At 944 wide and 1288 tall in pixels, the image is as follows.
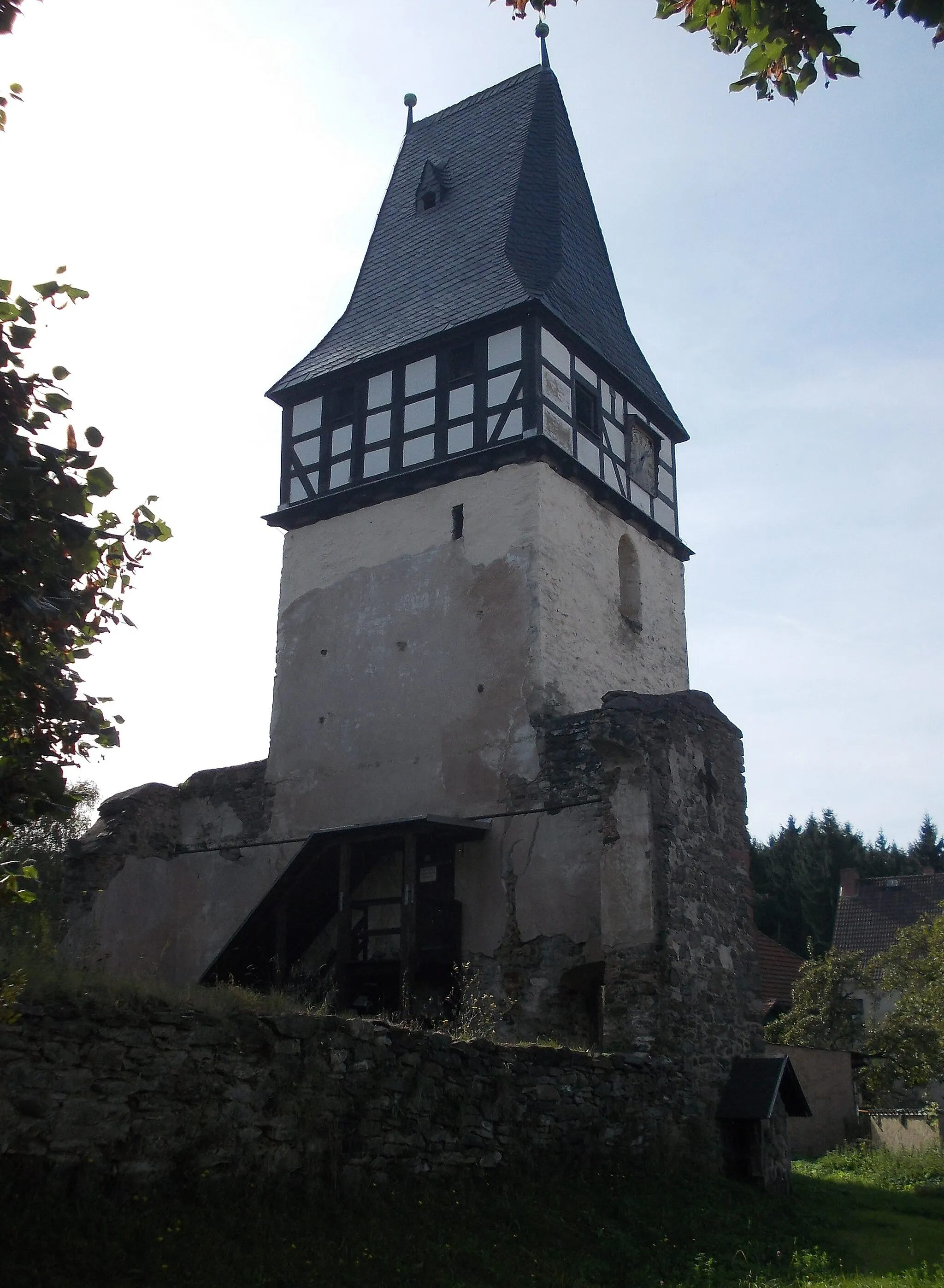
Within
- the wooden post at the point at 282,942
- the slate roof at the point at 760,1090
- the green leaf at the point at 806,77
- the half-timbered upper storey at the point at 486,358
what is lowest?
the slate roof at the point at 760,1090

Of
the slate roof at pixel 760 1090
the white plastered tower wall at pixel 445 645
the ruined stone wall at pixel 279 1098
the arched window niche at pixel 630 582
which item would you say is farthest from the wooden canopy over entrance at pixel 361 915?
the arched window niche at pixel 630 582

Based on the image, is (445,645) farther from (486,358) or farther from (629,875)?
(629,875)

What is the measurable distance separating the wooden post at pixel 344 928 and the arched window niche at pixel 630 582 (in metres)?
5.89

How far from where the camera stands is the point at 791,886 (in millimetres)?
41469

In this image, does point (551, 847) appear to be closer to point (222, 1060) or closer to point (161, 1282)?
point (222, 1060)

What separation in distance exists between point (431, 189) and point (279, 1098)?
18.4m

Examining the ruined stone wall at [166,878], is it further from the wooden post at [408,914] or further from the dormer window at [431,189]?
the dormer window at [431,189]

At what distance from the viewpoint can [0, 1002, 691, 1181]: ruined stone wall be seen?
7129 millimetres

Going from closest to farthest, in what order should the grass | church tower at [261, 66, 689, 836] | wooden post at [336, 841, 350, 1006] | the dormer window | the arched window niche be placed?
the grass, wooden post at [336, 841, 350, 1006], church tower at [261, 66, 689, 836], the arched window niche, the dormer window

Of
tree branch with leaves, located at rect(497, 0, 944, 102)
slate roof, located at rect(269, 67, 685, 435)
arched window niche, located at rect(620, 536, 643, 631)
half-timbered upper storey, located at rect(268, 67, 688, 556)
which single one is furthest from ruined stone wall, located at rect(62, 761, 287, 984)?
tree branch with leaves, located at rect(497, 0, 944, 102)

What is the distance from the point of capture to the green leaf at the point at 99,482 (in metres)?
7.07

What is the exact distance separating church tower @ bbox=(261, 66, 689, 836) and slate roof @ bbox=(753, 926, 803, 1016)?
1213 cm

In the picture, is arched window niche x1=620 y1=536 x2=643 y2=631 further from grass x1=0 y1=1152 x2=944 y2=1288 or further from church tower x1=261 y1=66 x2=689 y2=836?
grass x1=0 y1=1152 x2=944 y2=1288

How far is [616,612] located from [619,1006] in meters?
7.00
